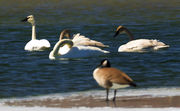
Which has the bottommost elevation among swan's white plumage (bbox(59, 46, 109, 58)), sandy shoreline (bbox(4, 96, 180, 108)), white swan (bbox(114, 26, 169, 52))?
sandy shoreline (bbox(4, 96, 180, 108))

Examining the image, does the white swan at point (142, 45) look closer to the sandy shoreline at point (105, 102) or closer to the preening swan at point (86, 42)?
the preening swan at point (86, 42)

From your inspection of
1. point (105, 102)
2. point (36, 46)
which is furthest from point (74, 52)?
point (105, 102)

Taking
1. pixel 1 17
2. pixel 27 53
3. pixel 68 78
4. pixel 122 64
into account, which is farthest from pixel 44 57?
pixel 1 17

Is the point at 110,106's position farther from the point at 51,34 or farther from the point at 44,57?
the point at 51,34

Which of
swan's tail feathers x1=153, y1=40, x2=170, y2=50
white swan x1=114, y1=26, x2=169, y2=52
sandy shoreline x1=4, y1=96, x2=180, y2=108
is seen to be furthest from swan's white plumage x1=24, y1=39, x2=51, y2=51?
sandy shoreline x1=4, y1=96, x2=180, y2=108

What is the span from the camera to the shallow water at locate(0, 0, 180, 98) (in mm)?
14453

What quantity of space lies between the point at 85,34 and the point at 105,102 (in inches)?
560

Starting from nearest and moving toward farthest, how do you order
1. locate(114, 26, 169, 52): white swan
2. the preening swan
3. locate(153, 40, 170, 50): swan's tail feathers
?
locate(114, 26, 169, 52): white swan < locate(153, 40, 170, 50): swan's tail feathers < the preening swan

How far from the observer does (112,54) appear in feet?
64.4

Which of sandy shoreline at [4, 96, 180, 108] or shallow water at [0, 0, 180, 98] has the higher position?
shallow water at [0, 0, 180, 98]

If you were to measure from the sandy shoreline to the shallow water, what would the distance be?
1.28 metres

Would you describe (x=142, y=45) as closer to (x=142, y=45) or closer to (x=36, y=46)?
(x=142, y=45)

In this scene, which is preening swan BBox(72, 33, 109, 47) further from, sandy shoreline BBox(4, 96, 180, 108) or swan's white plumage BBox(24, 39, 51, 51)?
sandy shoreline BBox(4, 96, 180, 108)

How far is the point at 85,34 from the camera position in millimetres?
25422
